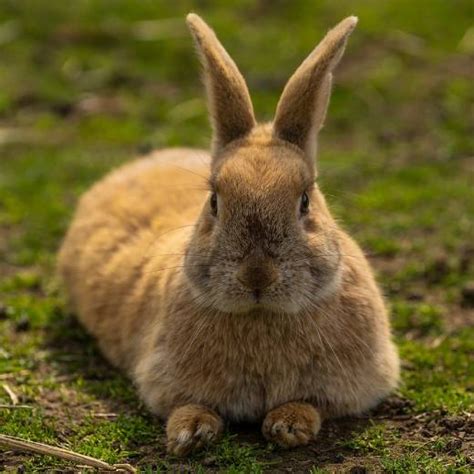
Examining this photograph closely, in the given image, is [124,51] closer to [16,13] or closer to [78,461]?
[16,13]

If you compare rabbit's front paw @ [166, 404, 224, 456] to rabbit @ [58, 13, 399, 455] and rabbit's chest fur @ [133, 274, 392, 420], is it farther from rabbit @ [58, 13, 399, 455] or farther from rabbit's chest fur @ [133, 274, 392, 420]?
rabbit's chest fur @ [133, 274, 392, 420]

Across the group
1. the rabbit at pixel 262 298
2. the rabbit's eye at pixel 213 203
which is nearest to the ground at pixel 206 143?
the rabbit at pixel 262 298

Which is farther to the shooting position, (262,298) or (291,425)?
(291,425)

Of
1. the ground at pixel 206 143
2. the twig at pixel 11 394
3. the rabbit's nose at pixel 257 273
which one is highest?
the rabbit's nose at pixel 257 273

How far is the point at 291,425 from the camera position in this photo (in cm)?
492

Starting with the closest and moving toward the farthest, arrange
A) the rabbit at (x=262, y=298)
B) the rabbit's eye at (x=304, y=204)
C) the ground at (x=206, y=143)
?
the rabbit at (x=262, y=298)
the rabbit's eye at (x=304, y=204)
the ground at (x=206, y=143)

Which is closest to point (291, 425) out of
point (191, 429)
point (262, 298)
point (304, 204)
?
point (191, 429)

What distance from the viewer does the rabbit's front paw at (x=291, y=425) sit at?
193 inches

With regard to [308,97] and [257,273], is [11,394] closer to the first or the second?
[257,273]

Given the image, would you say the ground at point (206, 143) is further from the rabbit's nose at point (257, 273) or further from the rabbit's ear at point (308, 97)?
the rabbit's ear at point (308, 97)

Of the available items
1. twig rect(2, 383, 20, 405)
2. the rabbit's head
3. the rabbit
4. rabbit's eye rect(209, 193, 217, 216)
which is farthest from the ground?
rabbit's eye rect(209, 193, 217, 216)

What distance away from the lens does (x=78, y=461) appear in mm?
4715

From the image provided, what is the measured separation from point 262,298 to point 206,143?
16.4 feet

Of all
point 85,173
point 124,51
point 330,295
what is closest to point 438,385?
point 330,295
